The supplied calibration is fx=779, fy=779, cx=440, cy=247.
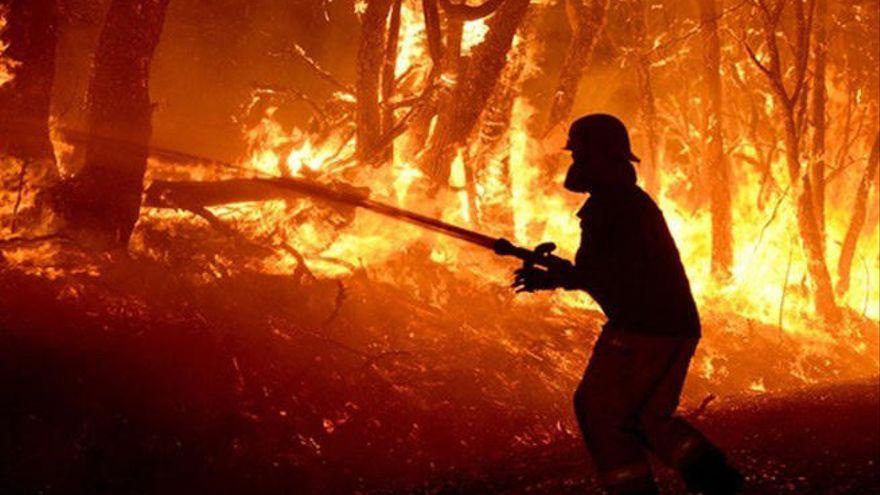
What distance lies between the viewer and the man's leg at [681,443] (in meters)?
3.66

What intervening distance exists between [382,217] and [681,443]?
5.48m

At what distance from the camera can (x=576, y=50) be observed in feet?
36.6

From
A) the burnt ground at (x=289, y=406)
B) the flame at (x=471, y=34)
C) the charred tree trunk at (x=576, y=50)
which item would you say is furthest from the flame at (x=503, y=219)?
the burnt ground at (x=289, y=406)

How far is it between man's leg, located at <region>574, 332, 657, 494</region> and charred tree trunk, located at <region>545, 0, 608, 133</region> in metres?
7.70

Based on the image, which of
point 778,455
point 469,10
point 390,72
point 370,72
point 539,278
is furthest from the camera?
point 390,72

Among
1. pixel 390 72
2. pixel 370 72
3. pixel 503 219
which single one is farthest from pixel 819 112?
pixel 370 72

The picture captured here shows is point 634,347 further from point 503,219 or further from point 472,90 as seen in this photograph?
point 503,219

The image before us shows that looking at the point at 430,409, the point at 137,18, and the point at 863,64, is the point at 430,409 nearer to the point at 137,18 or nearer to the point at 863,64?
the point at 137,18

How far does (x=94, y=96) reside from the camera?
Result: 6273 mm

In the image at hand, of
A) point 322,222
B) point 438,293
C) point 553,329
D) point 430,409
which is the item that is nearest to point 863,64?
point 553,329

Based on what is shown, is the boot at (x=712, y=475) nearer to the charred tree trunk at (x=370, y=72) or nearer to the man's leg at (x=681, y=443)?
the man's leg at (x=681, y=443)

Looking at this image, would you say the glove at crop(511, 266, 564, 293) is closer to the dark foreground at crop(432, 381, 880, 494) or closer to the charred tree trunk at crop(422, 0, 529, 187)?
the dark foreground at crop(432, 381, 880, 494)

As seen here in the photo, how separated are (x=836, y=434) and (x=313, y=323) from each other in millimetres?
4198

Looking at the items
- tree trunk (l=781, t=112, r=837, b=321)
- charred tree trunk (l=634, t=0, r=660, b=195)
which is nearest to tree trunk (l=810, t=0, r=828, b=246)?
tree trunk (l=781, t=112, r=837, b=321)
